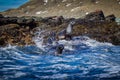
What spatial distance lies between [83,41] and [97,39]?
2274 mm

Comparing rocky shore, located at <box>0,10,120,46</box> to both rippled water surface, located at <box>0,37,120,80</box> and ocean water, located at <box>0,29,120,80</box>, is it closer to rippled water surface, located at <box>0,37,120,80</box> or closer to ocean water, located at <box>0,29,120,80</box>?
ocean water, located at <box>0,29,120,80</box>

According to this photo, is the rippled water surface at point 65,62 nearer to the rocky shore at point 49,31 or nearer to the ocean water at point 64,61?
the ocean water at point 64,61

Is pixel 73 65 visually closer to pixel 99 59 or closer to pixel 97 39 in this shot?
pixel 99 59

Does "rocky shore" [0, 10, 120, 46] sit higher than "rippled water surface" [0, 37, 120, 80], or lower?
higher

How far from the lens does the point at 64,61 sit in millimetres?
25625

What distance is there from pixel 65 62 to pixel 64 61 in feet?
1.88

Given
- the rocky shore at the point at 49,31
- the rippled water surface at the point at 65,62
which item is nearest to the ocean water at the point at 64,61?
the rippled water surface at the point at 65,62

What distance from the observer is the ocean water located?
63.4 ft

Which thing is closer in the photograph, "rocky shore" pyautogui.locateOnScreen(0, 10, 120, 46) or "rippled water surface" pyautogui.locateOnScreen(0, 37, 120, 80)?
"rippled water surface" pyautogui.locateOnScreen(0, 37, 120, 80)

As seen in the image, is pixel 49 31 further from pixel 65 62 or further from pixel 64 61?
pixel 65 62

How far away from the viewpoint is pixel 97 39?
37125 mm

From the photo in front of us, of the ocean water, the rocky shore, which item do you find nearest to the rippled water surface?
the ocean water

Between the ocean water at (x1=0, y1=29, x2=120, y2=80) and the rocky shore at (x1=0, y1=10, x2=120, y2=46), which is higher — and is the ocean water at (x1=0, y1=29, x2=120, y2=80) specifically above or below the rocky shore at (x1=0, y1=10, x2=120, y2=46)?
below

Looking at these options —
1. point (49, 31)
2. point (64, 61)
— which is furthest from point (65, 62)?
point (49, 31)
